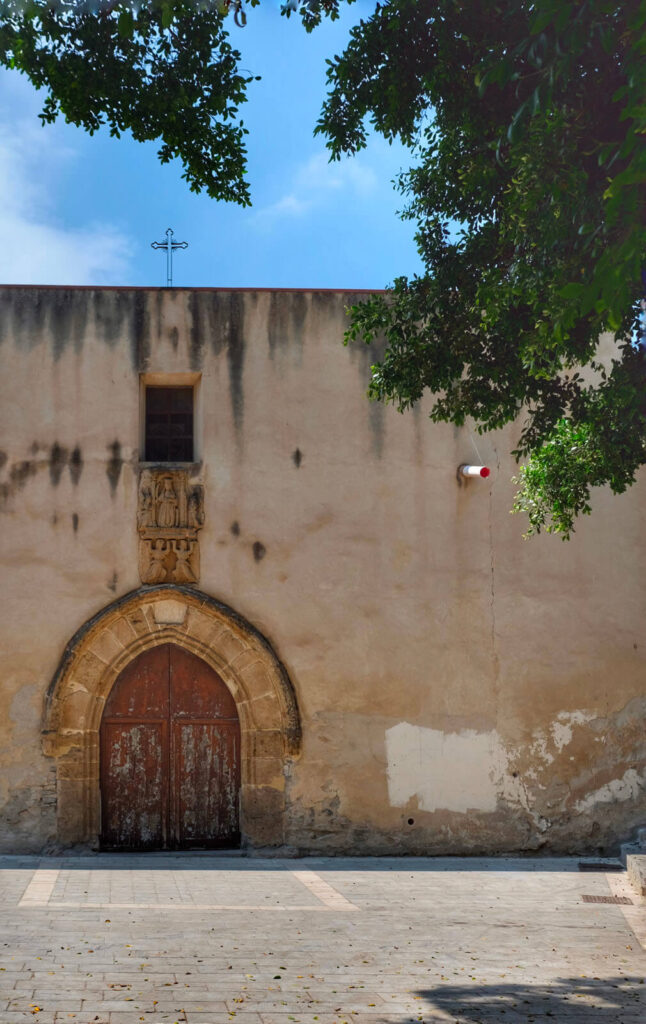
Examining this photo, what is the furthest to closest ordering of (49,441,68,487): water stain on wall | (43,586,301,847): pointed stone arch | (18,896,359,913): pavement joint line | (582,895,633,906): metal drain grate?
(49,441,68,487): water stain on wall, (43,586,301,847): pointed stone arch, (582,895,633,906): metal drain grate, (18,896,359,913): pavement joint line

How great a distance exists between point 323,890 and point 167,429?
535 cm

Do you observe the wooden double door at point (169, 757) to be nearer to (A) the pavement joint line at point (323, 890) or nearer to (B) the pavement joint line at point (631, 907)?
(A) the pavement joint line at point (323, 890)

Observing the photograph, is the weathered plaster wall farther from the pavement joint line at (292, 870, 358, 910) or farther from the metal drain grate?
the metal drain grate

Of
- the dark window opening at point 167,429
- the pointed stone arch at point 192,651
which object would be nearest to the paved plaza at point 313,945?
the pointed stone arch at point 192,651

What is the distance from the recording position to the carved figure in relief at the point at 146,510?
484 inches

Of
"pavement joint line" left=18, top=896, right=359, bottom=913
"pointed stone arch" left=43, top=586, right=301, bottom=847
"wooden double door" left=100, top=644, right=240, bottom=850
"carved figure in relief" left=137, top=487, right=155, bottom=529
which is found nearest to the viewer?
"pavement joint line" left=18, top=896, right=359, bottom=913

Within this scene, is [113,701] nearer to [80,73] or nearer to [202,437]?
[202,437]

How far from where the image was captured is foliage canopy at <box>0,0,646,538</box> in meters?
5.73

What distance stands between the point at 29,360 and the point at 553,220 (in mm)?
7460

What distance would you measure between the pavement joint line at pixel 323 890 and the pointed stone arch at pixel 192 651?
4.31ft

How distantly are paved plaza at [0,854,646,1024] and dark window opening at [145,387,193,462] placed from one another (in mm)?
4232

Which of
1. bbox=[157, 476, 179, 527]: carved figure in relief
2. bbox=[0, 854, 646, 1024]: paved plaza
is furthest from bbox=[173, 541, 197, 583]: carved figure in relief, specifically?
bbox=[0, 854, 646, 1024]: paved plaza

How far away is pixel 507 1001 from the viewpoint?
231 inches

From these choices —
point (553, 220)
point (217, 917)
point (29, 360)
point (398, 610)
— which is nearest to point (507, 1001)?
point (217, 917)
